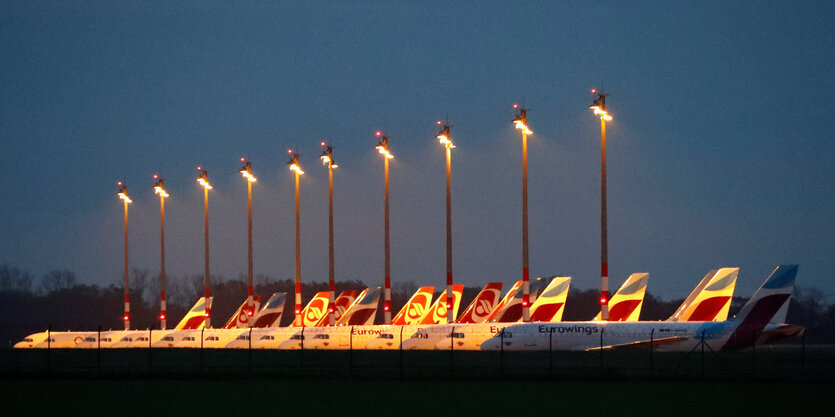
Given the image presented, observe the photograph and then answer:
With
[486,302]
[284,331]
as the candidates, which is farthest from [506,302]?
[284,331]

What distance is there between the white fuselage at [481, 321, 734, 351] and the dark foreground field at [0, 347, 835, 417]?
1229 millimetres

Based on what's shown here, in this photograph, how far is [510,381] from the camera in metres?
45.9

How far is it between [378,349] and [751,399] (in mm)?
41553

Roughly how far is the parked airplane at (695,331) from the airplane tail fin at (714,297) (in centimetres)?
767

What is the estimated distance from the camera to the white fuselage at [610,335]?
6253 cm

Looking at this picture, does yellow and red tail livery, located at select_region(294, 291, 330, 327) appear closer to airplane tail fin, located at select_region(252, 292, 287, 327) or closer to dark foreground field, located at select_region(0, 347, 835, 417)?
airplane tail fin, located at select_region(252, 292, 287, 327)

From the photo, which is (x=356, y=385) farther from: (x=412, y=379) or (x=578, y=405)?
(x=578, y=405)

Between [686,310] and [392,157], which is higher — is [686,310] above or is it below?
below

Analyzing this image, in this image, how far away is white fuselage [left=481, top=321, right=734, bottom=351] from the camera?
205 ft

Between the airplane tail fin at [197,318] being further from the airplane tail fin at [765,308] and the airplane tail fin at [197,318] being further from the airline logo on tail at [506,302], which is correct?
the airplane tail fin at [765,308]

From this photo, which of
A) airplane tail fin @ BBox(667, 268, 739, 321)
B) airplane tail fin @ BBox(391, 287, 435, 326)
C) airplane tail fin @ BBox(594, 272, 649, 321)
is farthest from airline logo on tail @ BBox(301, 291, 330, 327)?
airplane tail fin @ BBox(667, 268, 739, 321)

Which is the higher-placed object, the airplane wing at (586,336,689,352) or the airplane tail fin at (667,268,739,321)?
the airplane tail fin at (667,268,739,321)

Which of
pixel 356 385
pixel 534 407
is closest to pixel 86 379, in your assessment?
pixel 356 385

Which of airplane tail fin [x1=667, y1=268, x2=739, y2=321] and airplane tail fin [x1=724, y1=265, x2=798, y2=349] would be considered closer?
airplane tail fin [x1=724, y1=265, x2=798, y2=349]
